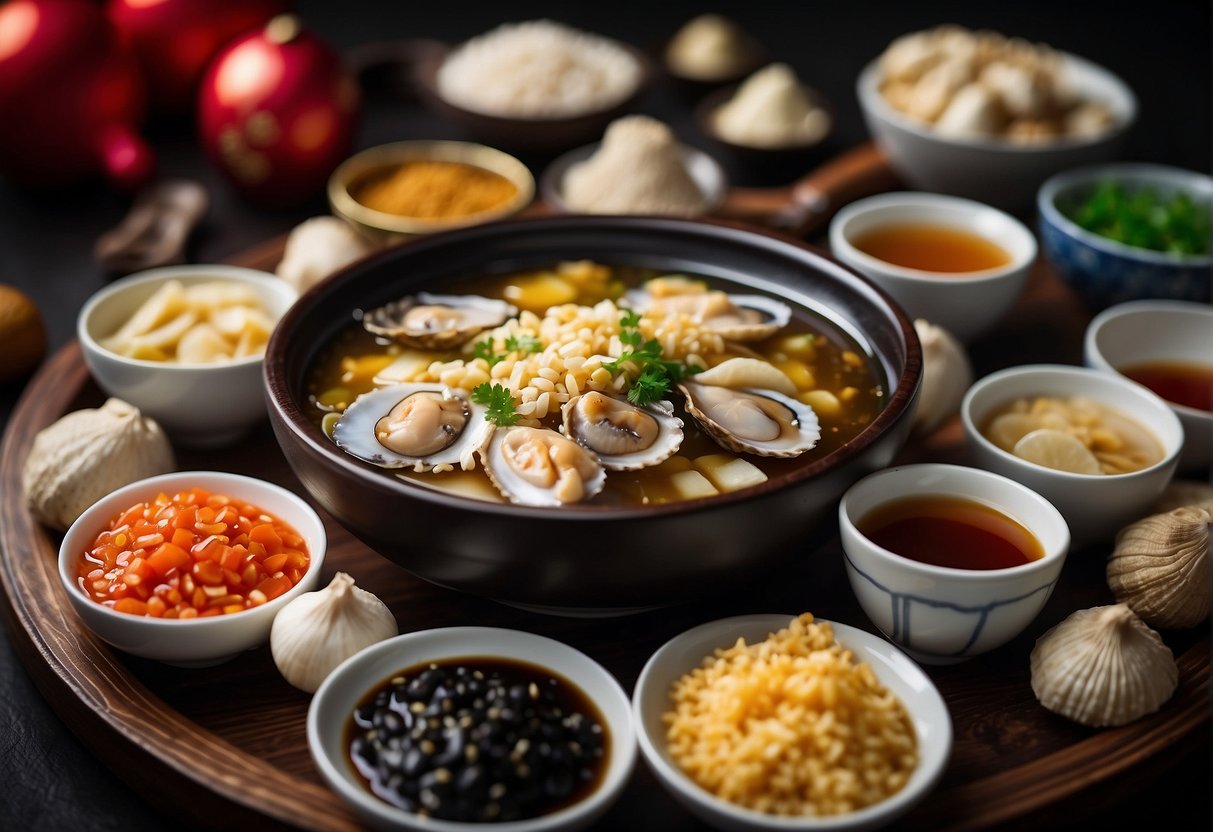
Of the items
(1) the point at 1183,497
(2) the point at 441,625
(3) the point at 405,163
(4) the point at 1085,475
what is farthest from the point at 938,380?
(3) the point at 405,163

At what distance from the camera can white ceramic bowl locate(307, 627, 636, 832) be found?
2.39 metres

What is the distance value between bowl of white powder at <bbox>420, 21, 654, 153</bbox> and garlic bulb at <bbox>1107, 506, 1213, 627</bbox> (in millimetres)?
3056

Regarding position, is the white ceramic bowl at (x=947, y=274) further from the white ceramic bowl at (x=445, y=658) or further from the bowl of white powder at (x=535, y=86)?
the white ceramic bowl at (x=445, y=658)

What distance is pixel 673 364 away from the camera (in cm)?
329

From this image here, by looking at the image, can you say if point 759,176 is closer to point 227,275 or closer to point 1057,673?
point 227,275

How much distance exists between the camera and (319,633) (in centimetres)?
277

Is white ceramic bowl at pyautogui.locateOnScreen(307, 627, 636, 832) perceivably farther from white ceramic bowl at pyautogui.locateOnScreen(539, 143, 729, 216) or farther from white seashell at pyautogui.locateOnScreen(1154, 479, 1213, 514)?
white ceramic bowl at pyautogui.locateOnScreen(539, 143, 729, 216)

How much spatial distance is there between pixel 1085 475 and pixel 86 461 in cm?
253

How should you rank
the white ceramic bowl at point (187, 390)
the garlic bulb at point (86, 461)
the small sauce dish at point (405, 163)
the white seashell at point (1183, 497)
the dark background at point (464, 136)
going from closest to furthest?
the dark background at point (464, 136) < the garlic bulb at point (86, 461) < the white seashell at point (1183, 497) < the white ceramic bowl at point (187, 390) < the small sauce dish at point (405, 163)

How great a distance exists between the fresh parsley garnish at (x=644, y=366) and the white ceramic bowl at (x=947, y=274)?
0.84 metres

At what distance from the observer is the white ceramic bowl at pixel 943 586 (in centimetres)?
277

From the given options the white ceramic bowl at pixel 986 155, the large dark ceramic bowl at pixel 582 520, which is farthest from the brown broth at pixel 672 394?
the white ceramic bowl at pixel 986 155

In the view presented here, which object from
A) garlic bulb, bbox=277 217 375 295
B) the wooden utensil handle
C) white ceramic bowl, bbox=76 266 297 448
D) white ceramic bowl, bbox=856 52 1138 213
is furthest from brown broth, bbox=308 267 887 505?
white ceramic bowl, bbox=856 52 1138 213

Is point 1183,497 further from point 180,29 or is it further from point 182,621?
point 180,29
